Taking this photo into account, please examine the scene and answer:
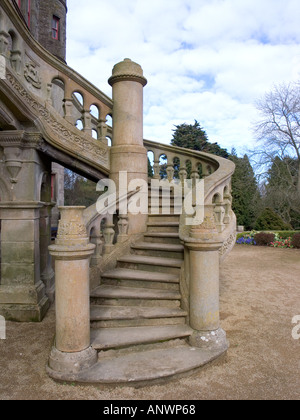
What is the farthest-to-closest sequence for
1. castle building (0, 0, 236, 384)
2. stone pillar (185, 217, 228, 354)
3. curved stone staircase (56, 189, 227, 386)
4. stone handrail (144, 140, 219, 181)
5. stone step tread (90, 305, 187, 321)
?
stone handrail (144, 140, 219, 181) → stone step tread (90, 305, 187, 321) → stone pillar (185, 217, 228, 354) → castle building (0, 0, 236, 384) → curved stone staircase (56, 189, 227, 386)

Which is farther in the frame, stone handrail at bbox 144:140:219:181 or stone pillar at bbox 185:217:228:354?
stone handrail at bbox 144:140:219:181

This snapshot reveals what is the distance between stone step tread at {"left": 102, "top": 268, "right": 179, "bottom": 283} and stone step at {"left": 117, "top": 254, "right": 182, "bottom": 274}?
0.10 m

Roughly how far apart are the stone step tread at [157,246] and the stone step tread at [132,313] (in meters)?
1.00

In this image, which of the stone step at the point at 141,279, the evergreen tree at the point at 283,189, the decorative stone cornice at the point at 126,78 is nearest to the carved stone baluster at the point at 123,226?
the stone step at the point at 141,279

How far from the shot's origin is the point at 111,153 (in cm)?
545

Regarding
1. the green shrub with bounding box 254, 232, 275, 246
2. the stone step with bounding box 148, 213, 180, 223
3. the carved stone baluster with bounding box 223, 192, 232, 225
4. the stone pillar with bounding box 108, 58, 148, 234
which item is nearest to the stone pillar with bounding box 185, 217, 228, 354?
the carved stone baluster with bounding box 223, 192, 232, 225

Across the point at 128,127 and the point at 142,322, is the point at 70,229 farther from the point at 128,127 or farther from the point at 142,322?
the point at 128,127

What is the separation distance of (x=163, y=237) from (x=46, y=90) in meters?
3.02

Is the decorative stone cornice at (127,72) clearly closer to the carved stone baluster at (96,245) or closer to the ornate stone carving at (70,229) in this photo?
the carved stone baluster at (96,245)

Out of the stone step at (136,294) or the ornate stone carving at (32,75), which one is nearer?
the stone step at (136,294)

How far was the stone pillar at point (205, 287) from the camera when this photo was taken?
3.49 meters

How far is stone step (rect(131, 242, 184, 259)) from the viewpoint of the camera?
15.3 ft

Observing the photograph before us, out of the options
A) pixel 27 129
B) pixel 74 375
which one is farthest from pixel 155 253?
pixel 27 129

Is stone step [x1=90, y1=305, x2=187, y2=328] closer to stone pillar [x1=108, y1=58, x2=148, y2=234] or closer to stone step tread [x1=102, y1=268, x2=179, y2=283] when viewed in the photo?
stone step tread [x1=102, y1=268, x2=179, y2=283]
